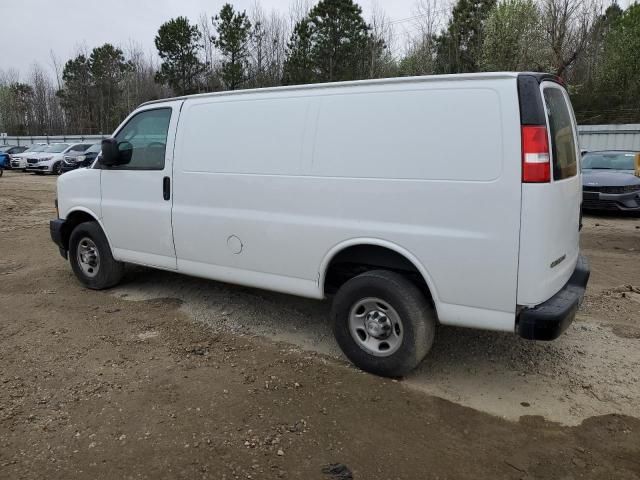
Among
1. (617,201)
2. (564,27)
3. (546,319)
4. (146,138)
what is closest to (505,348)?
(546,319)

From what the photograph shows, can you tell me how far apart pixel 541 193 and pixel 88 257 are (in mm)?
5006

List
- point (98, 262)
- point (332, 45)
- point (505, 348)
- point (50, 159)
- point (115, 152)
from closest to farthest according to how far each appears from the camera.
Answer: point (505, 348)
point (115, 152)
point (98, 262)
point (50, 159)
point (332, 45)

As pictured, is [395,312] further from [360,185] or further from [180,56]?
[180,56]

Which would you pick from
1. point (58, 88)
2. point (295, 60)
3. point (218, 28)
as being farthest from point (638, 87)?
point (58, 88)

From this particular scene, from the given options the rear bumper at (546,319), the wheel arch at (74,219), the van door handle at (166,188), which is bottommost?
the rear bumper at (546,319)

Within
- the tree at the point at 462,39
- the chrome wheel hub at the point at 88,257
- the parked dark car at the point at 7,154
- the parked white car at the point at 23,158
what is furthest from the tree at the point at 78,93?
the chrome wheel hub at the point at 88,257

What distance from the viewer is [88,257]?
244 inches

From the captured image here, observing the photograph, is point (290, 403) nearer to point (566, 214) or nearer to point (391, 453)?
point (391, 453)

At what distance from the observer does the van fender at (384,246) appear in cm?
368

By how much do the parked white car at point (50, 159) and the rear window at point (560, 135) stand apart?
28.3 meters

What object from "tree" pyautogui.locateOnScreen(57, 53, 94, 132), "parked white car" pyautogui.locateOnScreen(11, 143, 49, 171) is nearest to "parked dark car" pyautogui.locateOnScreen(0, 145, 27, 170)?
"parked white car" pyautogui.locateOnScreen(11, 143, 49, 171)

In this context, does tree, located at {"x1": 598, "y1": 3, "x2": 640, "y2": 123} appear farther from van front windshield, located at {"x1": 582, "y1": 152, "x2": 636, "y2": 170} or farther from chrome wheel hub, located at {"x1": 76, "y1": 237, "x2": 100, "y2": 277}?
chrome wheel hub, located at {"x1": 76, "y1": 237, "x2": 100, "y2": 277}

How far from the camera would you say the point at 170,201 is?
5.11m

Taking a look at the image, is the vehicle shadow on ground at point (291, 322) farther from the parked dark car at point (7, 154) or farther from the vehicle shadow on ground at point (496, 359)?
the parked dark car at point (7, 154)
